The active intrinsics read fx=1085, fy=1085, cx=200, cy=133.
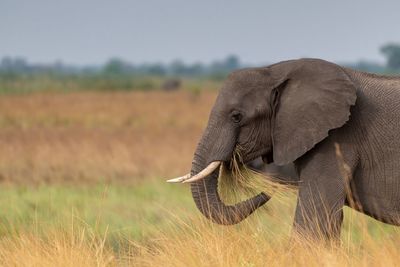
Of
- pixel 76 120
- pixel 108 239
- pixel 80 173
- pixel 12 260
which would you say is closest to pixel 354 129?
pixel 12 260

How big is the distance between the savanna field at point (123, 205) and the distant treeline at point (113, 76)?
335 centimetres

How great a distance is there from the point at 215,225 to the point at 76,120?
751 inches

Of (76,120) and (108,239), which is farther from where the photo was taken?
(76,120)

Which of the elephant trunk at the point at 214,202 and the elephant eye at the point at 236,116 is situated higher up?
the elephant eye at the point at 236,116

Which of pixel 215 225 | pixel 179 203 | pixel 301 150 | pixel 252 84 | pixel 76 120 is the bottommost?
pixel 76 120

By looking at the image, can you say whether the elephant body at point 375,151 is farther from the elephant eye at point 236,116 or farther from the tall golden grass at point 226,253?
the elephant eye at point 236,116

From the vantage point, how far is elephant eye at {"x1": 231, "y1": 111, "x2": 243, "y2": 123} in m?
6.67

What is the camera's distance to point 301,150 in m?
6.67

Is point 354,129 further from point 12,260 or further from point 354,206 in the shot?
point 12,260

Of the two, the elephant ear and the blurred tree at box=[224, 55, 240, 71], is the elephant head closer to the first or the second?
the elephant ear

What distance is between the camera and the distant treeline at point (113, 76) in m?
52.2

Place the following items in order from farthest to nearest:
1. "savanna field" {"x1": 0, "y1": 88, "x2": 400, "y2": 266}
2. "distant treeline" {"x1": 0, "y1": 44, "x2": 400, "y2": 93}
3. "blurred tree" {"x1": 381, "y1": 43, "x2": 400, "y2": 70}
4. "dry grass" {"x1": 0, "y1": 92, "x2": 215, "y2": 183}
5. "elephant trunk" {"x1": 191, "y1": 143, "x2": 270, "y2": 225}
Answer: "blurred tree" {"x1": 381, "y1": 43, "x2": 400, "y2": 70} < "distant treeline" {"x1": 0, "y1": 44, "x2": 400, "y2": 93} < "dry grass" {"x1": 0, "y1": 92, "x2": 215, "y2": 183} < "elephant trunk" {"x1": 191, "y1": 143, "x2": 270, "y2": 225} < "savanna field" {"x1": 0, "y1": 88, "x2": 400, "y2": 266}

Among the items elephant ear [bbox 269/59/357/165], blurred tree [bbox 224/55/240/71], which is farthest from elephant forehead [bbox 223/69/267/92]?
blurred tree [bbox 224/55/240/71]

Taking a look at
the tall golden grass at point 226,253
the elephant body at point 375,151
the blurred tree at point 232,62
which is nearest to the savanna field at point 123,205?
the tall golden grass at point 226,253
